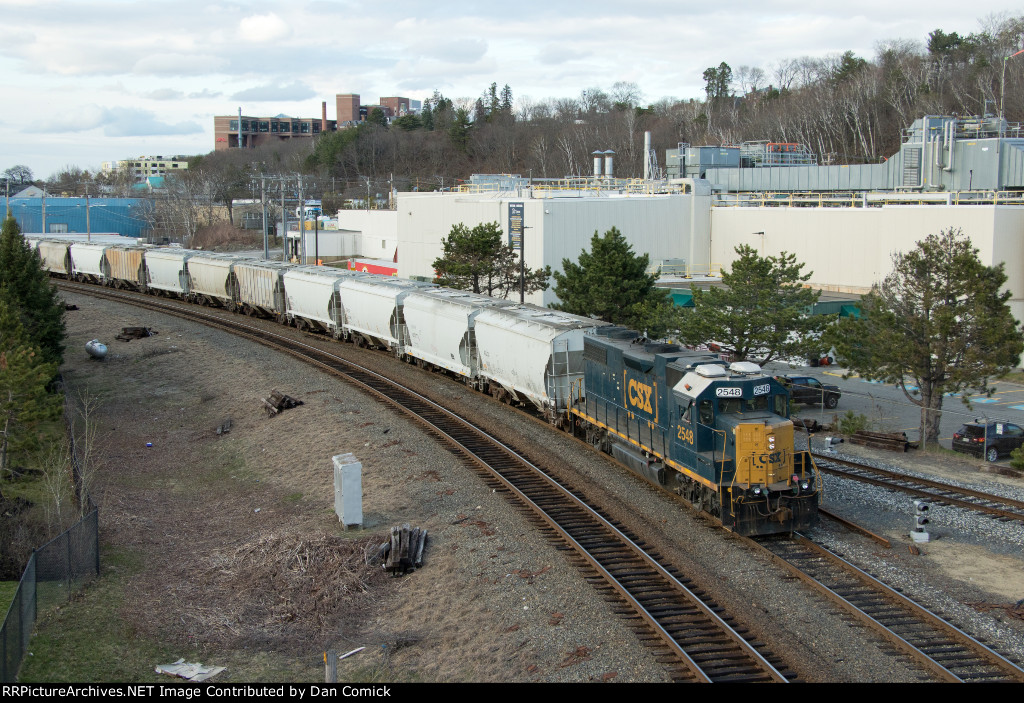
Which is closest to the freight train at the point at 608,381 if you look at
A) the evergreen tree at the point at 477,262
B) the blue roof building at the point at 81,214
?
the evergreen tree at the point at 477,262

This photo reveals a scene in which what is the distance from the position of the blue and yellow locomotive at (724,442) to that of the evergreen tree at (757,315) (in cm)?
1156

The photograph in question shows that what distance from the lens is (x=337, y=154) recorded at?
14312cm

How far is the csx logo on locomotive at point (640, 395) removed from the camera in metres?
18.8

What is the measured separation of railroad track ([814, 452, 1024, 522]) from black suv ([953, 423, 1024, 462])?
720 centimetres

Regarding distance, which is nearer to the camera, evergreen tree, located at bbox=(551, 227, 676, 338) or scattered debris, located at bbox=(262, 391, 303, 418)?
scattered debris, located at bbox=(262, 391, 303, 418)

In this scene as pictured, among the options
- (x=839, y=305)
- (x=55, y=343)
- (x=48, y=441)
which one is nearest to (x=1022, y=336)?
(x=839, y=305)

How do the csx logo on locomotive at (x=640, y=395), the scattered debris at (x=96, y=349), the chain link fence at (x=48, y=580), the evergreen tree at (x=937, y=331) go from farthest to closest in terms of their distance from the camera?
the scattered debris at (x=96, y=349)
the evergreen tree at (x=937, y=331)
the csx logo on locomotive at (x=640, y=395)
the chain link fence at (x=48, y=580)

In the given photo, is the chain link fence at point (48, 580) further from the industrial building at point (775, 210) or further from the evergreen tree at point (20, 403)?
the industrial building at point (775, 210)

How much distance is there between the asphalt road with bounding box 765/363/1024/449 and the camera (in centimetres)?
3133

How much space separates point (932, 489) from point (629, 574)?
9072mm

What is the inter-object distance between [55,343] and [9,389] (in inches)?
534

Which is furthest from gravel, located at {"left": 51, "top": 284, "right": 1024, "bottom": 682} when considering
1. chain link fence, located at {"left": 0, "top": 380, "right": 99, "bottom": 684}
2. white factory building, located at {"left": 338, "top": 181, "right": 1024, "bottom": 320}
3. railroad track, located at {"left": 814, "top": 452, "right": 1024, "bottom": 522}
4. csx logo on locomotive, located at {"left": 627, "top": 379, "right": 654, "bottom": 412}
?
white factory building, located at {"left": 338, "top": 181, "right": 1024, "bottom": 320}

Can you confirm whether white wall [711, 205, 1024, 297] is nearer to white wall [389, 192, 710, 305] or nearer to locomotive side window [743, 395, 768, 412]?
white wall [389, 192, 710, 305]

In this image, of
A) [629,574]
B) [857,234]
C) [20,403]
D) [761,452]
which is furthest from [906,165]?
[20,403]
